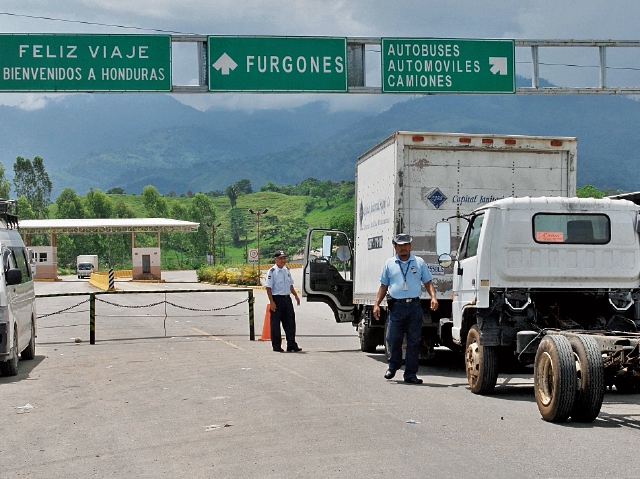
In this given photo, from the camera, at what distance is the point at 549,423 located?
8797 millimetres

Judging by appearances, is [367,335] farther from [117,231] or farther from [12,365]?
[117,231]

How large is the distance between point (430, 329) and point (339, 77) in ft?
25.0

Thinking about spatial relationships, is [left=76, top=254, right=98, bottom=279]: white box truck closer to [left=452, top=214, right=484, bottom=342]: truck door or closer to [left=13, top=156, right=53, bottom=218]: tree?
[left=13, top=156, right=53, bottom=218]: tree

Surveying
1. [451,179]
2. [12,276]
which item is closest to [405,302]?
[451,179]

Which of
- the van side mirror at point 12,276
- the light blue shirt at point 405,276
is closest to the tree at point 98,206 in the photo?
the van side mirror at point 12,276

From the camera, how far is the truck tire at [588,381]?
8.60 meters

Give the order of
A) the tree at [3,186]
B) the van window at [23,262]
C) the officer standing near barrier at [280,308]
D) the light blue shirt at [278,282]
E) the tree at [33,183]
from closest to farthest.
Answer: the van window at [23,262]
the officer standing near barrier at [280,308]
the light blue shirt at [278,282]
the tree at [3,186]
the tree at [33,183]

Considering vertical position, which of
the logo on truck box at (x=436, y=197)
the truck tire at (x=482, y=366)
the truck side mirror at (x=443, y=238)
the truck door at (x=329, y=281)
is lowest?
the truck tire at (x=482, y=366)

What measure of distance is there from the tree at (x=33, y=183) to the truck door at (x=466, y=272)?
553 feet

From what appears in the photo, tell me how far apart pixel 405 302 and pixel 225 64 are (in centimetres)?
928

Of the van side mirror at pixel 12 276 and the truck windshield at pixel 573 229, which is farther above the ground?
the truck windshield at pixel 573 229

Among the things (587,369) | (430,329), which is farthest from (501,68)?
(587,369)

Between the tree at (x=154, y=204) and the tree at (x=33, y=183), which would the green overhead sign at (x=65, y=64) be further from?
the tree at (x=33, y=183)

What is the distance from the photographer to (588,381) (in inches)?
338
